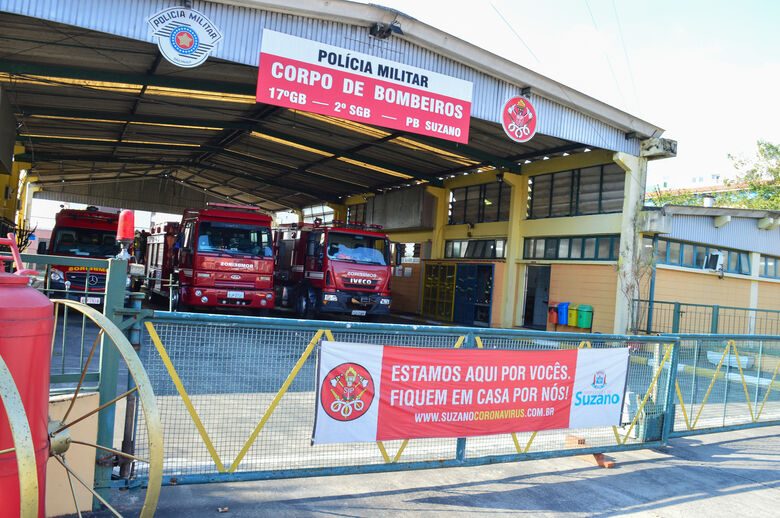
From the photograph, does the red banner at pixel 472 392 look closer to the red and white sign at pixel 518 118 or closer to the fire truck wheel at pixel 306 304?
the red and white sign at pixel 518 118

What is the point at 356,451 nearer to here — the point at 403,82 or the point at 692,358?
the point at 692,358

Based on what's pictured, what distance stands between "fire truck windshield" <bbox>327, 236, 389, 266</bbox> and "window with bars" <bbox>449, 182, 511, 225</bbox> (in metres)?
5.94

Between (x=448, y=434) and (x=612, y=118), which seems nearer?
(x=448, y=434)

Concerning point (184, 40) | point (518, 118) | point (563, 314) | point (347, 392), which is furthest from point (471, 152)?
point (347, 392)

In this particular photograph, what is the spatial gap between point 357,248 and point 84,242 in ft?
25.0

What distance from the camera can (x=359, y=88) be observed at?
11820 mm

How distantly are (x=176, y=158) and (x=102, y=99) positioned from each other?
13.4 meters

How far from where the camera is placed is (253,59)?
11.1m

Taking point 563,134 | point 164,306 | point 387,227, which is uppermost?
point 563,134

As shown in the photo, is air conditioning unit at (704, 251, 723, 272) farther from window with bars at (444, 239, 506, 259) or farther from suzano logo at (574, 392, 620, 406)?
suzano logo at (574, 392, 620, 406)

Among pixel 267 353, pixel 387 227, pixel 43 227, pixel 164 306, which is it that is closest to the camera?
pixel 267 353

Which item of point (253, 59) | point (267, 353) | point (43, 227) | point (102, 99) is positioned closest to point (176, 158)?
point (102, 99)

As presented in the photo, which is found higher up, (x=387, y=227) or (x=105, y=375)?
(x=387, y=227)

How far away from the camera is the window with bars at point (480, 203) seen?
2156 cm
